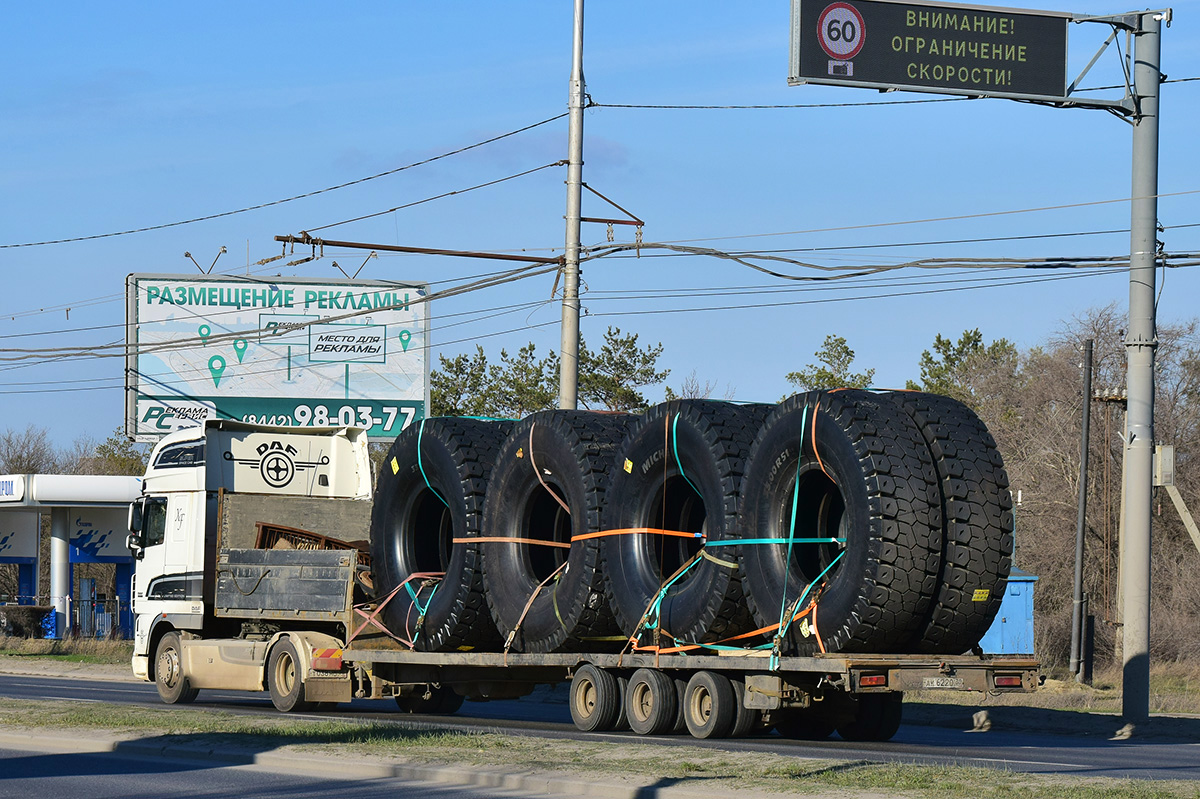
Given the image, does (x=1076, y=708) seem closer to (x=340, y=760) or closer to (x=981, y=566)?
(x=981, y=566)

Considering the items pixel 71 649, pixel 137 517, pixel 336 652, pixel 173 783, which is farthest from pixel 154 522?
pixel 71 649

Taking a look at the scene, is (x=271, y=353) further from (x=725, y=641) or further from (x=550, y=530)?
(x=725, y=641)

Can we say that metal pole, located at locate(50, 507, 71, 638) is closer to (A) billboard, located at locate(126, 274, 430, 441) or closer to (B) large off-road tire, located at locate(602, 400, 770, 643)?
(A) billboard, located at locate(126, 274, 430, 441)

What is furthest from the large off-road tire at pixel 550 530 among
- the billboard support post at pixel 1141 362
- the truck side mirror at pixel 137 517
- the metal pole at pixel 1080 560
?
the metal pole at pixel 1080 560

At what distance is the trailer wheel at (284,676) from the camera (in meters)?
19.5

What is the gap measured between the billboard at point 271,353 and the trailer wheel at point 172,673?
19108 mm

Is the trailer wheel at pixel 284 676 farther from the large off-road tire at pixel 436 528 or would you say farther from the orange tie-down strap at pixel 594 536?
the orange tie-down strap at pixel 594 536

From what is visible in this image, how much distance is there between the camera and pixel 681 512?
16.6 m

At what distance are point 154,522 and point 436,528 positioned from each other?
15.3ft

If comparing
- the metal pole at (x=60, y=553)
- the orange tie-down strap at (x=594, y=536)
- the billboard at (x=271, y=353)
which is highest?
the billboard at (x=271, y=353)

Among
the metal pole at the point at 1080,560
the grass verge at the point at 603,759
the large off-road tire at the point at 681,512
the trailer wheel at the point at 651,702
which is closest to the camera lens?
the grass verge at the point at 603,759

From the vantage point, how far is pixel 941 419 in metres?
14.6

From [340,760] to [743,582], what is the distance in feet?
14.0

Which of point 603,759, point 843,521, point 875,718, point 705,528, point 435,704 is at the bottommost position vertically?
point 435,704
